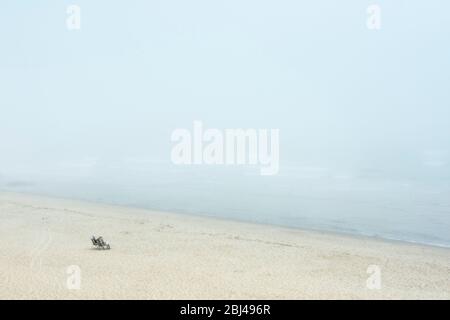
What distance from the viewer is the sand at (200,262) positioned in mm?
17438

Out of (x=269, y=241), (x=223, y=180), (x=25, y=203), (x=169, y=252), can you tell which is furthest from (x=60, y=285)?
(x=223, y=180)

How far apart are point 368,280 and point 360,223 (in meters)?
17.1

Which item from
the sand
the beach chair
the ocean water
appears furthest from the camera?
the ocean water

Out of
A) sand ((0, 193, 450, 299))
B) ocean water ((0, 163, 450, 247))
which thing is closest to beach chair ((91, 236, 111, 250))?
sand ((0, 193, 450, 299))

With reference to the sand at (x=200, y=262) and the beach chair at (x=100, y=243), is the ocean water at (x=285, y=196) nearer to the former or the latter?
the sand at (x=200, y=262)

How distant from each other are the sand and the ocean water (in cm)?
489

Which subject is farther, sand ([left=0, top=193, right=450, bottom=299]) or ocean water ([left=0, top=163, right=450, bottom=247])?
ocean water ([left=0, top=163, right=450, bottom=247])

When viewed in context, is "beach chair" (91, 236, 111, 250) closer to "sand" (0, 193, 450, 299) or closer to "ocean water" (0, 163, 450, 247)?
"sand" (0, 193, 450, 299)

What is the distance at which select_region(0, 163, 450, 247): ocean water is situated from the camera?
120ft

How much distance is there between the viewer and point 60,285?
17.3 m

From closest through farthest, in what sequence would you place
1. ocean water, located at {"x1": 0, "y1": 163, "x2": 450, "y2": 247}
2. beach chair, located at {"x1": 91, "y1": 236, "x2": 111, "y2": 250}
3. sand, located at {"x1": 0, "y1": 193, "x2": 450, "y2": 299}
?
sand, located at {"x1": 0, "y1": 193, "x2": 450, "y2": 299}
beach chair, located at {"x1": 91, "y1": 236, "x2": 111, "y2": 250}
ocean water, located at {"x1": 0, "y1": 163, "x2": 450, "y2": 247}

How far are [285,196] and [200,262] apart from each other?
99.7 ft

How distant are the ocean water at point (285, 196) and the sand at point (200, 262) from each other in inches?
193

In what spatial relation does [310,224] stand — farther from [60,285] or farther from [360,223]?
[60,285]
